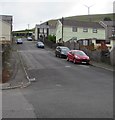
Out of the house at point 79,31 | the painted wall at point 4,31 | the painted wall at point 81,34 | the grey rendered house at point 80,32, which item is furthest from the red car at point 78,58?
the painted wall at point 81,34

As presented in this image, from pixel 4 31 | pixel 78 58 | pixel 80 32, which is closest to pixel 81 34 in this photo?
pixel 80 32

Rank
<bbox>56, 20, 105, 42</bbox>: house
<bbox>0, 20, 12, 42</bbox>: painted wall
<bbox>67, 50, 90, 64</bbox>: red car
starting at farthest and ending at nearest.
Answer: <bbox>56, 20, 105, 42</bbox>: house, <bbox>0, 20, 12, 42</bbox>: painted wall, <bbox>67, 50, 90, 64</bbox>: red car

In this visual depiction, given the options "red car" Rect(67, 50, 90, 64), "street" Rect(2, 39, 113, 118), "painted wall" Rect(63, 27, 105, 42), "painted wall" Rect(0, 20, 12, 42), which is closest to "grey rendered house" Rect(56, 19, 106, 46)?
"painted wall" Rect(63, 27, 105, 42)

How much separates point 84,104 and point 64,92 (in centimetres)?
352

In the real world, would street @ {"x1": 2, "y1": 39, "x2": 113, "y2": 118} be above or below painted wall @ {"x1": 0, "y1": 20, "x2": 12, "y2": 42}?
below

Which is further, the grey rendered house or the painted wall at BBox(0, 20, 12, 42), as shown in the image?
the grey rendered house

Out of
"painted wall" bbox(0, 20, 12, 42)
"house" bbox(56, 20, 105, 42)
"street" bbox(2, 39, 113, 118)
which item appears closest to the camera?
"street" bbox(2, 39, 113, 118)

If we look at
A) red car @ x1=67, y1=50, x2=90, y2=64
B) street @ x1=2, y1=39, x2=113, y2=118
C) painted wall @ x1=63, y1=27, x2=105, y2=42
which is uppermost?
painted wall @ x1=63, y1=27, x2=105, y2=42

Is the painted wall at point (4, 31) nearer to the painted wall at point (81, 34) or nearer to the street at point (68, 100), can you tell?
the painted wall at point (81, 34)

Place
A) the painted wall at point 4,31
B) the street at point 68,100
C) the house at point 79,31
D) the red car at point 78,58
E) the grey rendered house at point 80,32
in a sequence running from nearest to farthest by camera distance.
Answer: the street at point 68,100 < the red car at point 78,58 < the painted wall at point 4,31 < the grey rendered house at point 80,32 < the house at point 79,31

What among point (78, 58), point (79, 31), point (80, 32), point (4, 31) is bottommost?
point (78, 58)

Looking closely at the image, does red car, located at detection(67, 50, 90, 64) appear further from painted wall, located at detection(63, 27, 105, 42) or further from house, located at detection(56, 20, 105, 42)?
painted wall, located at detection(63, 27, 105, 42)

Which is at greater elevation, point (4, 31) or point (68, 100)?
point (4, 31)

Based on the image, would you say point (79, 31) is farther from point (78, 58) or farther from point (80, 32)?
point (78, 58)
